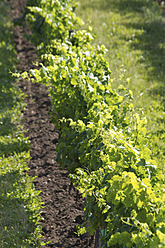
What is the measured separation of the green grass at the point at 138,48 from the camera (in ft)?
18.9

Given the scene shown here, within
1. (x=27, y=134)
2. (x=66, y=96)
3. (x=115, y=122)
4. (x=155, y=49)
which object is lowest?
(x=115, y=122)

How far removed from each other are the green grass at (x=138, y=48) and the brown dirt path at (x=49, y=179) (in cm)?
147

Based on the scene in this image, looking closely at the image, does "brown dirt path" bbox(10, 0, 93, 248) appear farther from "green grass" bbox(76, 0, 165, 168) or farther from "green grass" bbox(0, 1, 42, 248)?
"green grass" bbox(76, 0, 165, 168)

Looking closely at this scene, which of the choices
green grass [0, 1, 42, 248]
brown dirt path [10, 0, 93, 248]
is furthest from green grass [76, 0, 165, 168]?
green grass [0, 1, 42, 248]

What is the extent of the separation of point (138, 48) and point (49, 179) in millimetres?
4752

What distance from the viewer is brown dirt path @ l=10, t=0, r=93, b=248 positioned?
12.6ft

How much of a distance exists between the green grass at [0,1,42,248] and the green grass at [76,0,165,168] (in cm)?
192

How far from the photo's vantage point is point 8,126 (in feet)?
18.5

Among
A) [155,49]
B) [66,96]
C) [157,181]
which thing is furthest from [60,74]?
[155,49]

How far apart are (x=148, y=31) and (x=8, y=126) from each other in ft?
17.4

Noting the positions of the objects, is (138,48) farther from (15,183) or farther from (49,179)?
(15,183)

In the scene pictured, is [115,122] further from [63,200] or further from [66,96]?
[63,200]

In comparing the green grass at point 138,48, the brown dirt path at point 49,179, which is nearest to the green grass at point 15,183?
the brown dirt path at point 49,179

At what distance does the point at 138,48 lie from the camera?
8.11 metres
